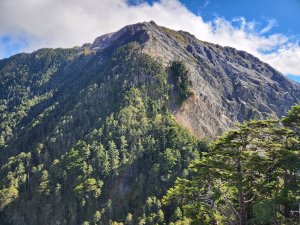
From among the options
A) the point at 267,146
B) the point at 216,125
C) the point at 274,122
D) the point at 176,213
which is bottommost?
the point at 176,213

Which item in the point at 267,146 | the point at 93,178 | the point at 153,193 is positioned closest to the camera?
the point at 267,146

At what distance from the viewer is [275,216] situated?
27.8 meters

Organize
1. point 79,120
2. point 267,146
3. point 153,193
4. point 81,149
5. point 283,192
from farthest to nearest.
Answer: point 79,120, point 81,149, point 153,193, point 267,146, point 283,192

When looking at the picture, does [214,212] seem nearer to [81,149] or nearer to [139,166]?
[139,166]

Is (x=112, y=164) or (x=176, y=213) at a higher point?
(x=112, y=164)

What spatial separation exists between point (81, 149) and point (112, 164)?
60.9 feet

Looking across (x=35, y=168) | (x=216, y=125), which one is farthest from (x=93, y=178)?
(x=216, y=125)

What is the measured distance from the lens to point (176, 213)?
314 ft

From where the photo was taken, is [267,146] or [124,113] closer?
[267,146]

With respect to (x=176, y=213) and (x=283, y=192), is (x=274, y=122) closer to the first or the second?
(x=283, y=192)

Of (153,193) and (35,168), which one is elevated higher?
(35,168)

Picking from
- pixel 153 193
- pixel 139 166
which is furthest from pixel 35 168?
pixel 153 193

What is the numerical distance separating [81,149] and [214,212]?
374 feet

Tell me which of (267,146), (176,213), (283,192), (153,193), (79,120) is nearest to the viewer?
(283,192)
